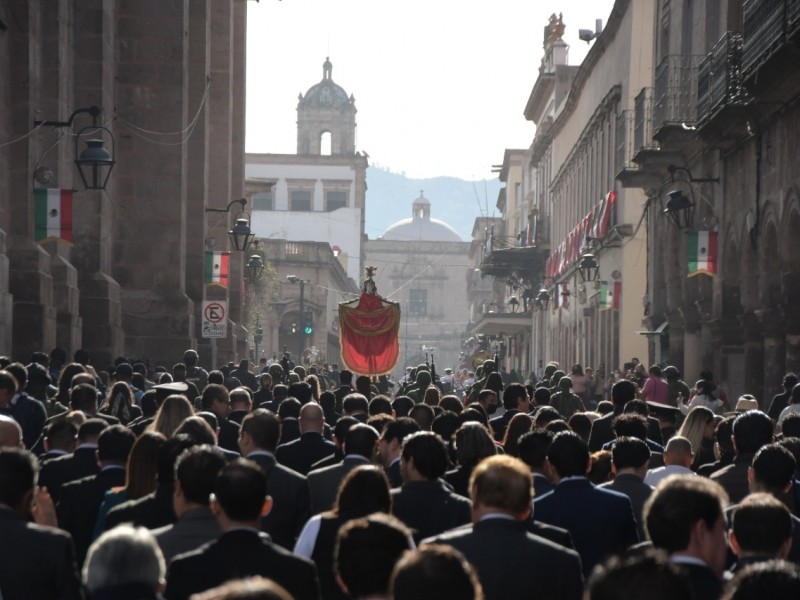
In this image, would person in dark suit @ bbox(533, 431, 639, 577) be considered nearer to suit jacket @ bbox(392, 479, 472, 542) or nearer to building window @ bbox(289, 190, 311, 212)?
suit jacket @ bbox(392, 479, 472, 542)

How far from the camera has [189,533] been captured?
632 centimetres

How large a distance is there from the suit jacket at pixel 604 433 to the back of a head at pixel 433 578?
26.7 ft

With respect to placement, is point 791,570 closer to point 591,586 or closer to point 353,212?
point 591,586

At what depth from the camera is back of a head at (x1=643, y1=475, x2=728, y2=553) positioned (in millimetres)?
5352

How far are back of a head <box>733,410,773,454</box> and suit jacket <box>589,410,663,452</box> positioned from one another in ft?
9.04

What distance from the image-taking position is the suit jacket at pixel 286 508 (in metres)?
8.39

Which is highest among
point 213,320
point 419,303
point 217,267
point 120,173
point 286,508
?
point 120,173

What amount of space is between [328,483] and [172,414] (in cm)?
143

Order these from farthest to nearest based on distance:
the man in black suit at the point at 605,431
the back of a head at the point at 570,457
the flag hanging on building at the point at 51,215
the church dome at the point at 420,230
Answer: the church dome at the point at 420,230
the flag hanging on building at the point at 51,215
the man in black suit at the point at 605,431
the back of a head at the point at 570,457

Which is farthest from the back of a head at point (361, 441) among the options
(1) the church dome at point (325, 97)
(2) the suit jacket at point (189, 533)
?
(1) the church dome at point (325, 97)

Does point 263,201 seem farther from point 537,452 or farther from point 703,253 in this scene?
point 537,452

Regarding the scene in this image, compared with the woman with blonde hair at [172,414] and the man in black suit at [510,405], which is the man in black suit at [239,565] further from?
the man in black suit at [510,405]

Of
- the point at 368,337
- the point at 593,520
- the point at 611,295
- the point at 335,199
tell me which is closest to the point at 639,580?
the point at 593,520

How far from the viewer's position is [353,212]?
11675 centimetres
